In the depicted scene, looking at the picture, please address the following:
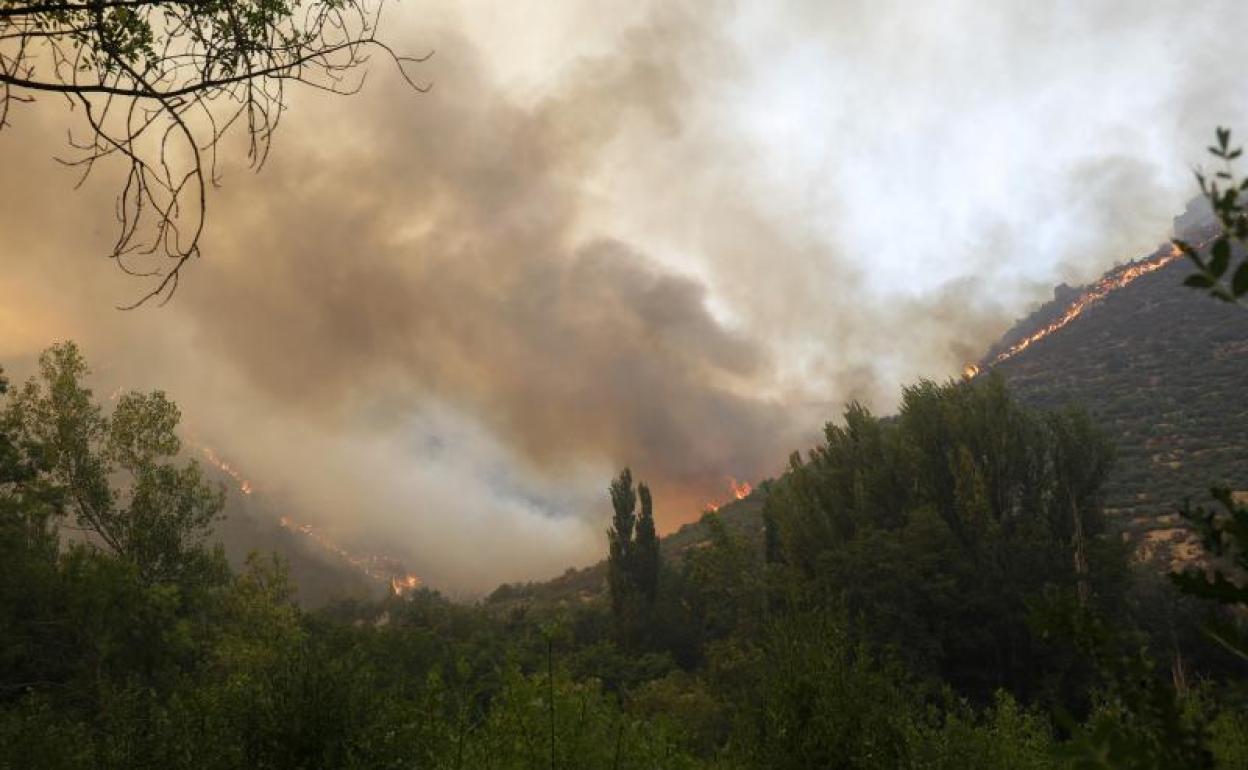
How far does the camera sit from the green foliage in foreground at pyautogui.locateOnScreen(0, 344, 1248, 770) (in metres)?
8.63

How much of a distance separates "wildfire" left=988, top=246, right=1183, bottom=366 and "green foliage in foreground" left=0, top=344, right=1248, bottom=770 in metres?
59.4

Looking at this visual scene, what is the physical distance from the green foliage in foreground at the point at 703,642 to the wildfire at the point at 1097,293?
5944 cm

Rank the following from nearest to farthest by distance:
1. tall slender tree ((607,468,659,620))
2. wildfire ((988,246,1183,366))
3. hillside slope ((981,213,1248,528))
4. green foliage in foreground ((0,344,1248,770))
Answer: green foliage in foreground ((0,344,1248,770)) < hillside slope ((981,213,1248,528)) < tall slender tree ((607,468,659,620)) < wildfire ((988,246,1183,366))

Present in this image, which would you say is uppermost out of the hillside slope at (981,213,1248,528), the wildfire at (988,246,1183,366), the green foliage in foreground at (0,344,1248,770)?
the wildfire at (988,246,1183,366)

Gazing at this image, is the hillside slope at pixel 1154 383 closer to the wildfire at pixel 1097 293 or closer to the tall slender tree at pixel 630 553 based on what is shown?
the wildfire at pixel 1097 293

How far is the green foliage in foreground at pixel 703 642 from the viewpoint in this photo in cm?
863

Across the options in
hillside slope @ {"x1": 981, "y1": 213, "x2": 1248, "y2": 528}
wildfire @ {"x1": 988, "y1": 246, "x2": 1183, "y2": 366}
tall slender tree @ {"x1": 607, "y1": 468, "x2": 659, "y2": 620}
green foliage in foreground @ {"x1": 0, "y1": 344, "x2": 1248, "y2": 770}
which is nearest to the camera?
green foliage in foreground @ {"x1": 0, "y1": 344, "x2": 1248, "y2": 770}

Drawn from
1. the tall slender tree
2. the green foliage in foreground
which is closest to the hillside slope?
the green foliage in foreground

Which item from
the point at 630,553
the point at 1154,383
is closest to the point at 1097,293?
the point at 1154,383

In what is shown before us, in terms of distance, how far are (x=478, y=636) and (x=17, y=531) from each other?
26660mm

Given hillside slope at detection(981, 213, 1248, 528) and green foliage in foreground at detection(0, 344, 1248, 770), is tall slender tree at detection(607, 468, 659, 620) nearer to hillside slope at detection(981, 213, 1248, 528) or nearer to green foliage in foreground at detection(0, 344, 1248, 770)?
green foliage in foreground at detection(0, 344, 1248, 770)

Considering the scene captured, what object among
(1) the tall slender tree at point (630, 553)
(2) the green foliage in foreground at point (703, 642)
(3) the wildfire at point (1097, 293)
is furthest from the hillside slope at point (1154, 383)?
(1) the tall slender tree at point (630, 553)

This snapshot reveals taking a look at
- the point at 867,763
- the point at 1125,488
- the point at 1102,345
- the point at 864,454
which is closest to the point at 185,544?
the point at 867,763

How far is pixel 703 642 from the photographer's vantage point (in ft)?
132
